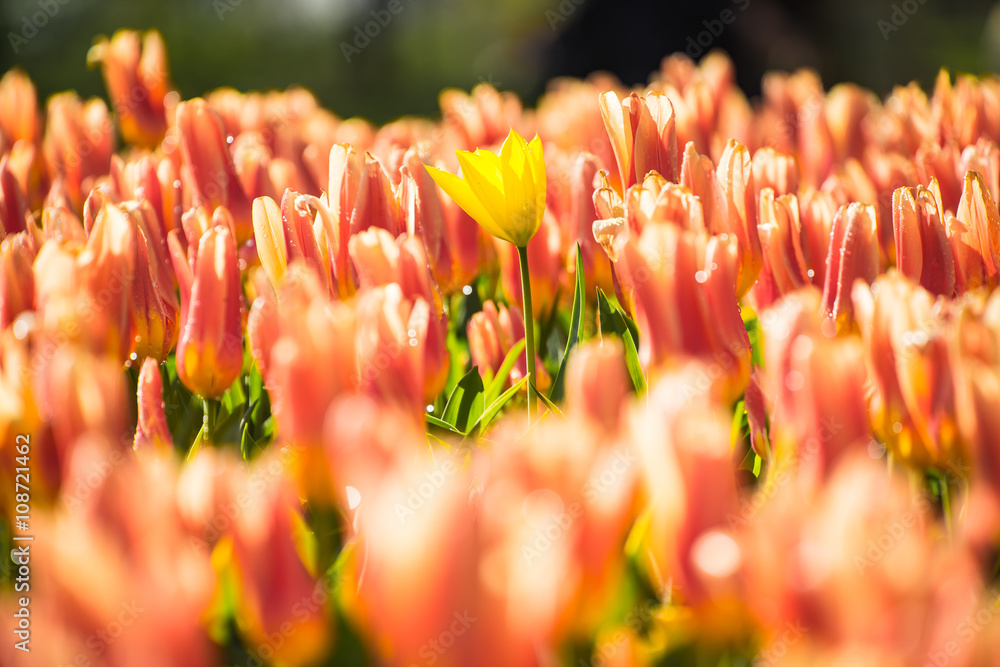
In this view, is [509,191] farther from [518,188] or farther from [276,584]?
[276,584]

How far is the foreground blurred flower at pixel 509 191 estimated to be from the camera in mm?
1345

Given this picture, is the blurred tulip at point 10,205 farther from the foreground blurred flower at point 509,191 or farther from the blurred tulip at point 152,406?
the foreground blurred flower at point 509,191

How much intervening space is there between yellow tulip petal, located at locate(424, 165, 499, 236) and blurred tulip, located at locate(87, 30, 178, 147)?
2063mm

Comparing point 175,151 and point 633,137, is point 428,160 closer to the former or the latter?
point 633,137

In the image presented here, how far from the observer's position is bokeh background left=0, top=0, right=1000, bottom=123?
9.69 meters

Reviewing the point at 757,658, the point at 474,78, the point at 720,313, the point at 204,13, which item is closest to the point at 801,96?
the point at 720,313

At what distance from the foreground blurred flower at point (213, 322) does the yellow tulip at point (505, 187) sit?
1.00 feet

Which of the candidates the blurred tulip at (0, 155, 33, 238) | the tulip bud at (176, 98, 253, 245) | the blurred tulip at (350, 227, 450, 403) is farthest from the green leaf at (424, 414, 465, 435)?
the blurred tulip at (0, 155, 33, 238)

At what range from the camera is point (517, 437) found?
3.14ft

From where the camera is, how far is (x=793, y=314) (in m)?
0.99

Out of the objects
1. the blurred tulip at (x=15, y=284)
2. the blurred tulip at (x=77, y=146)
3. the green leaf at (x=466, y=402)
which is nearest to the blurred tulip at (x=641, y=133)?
the green leaf at (x=466, y=402)

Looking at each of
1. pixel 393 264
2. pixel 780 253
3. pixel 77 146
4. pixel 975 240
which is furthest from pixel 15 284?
pixel 77 146

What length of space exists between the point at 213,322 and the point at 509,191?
1.42ft

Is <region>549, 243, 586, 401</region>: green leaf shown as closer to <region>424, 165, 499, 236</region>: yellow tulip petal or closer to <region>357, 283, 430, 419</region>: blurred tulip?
<region>424, 165, 499, 236</region>: yellow tulip petal
